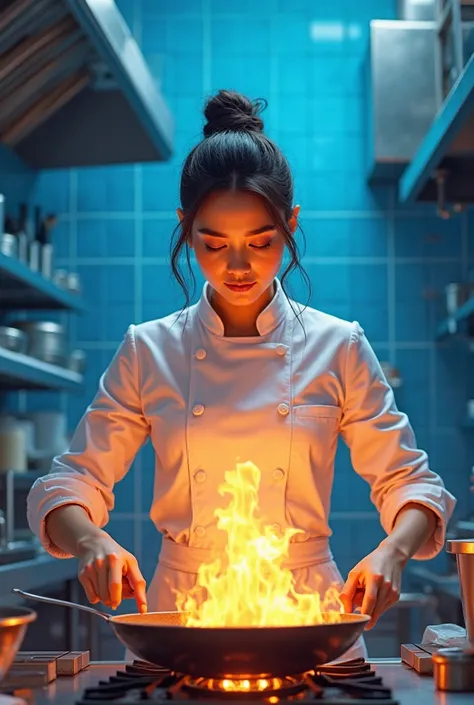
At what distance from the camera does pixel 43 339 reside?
3.50m

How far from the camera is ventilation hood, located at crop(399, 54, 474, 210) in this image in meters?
2.59

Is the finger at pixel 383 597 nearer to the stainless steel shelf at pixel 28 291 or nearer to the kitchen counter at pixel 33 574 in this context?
the kitchen counter at pixel 33 574

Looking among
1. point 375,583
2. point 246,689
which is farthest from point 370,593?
point 246,689

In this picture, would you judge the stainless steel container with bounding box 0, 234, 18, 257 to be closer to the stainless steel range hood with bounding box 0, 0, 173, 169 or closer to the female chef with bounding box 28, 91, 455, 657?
the stainless steel range hood with bounding box 0, 0, 173, 169

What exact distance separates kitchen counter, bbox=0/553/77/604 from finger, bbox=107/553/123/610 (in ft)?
4.83

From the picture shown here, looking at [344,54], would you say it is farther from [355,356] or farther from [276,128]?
[355,356]

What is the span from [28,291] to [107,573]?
99.6 inches

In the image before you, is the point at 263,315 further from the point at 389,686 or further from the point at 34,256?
the point at 34,256

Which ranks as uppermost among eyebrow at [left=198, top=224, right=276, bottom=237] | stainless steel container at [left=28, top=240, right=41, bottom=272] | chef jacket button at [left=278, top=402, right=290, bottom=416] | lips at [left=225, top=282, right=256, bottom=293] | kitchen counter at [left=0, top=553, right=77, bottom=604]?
stainless steel container at [left=28, top=240, right=41, bottom=272]

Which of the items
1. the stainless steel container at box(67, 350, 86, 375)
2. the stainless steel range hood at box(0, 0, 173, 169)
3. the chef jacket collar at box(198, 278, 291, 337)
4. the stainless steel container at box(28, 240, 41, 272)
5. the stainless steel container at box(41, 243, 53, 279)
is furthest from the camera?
the stainless steel container at box(67, 350, 86, 375)

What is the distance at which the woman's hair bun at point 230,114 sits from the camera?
5.64ft

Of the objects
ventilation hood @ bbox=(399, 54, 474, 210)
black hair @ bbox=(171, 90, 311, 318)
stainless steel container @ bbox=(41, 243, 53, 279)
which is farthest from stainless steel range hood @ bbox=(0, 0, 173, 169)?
black hair @ bbox=(171, 90, 311, 318)

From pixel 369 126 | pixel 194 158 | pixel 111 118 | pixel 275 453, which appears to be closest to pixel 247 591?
pixel 275 453

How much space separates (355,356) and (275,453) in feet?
0.72
